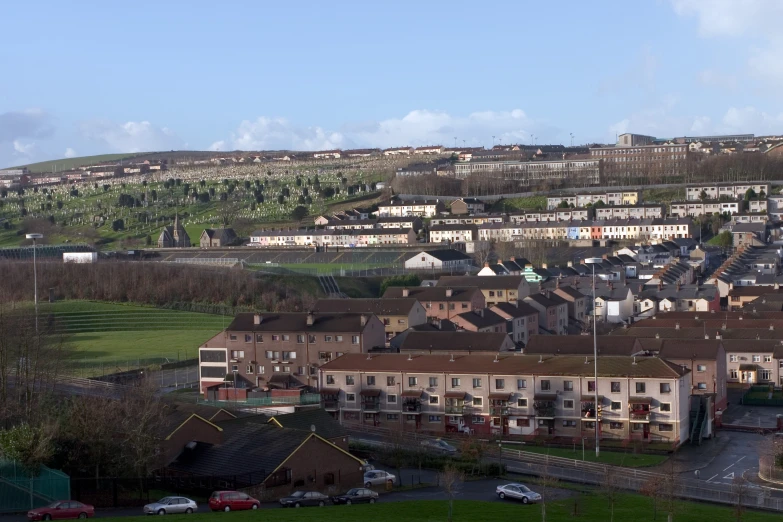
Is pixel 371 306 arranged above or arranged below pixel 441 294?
below

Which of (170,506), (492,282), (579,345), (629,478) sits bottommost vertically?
(629,478)

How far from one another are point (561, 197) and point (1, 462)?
210ft

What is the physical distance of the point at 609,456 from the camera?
1972cm

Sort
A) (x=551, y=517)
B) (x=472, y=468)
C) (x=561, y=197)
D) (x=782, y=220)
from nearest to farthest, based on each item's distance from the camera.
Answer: (x=551, y=517), (x=472, y=468), (x=782, y=220), (x=561, y=197)

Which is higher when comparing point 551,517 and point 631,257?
point 631,257

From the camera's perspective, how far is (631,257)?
51188 millimetres

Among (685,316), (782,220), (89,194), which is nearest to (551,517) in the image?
(685,316)

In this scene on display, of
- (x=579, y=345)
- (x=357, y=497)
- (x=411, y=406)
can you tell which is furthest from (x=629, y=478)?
(x=579, y=345)

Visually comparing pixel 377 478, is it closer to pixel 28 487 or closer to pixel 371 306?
pixel 28 487

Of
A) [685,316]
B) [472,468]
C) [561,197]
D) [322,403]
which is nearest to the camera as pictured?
[472,468]

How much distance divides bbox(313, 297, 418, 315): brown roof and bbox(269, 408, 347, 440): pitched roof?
1235 cm

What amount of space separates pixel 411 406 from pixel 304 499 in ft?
28.1

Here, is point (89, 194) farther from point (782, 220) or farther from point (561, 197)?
point (782, 220)

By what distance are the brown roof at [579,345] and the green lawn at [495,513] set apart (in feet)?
31.1
